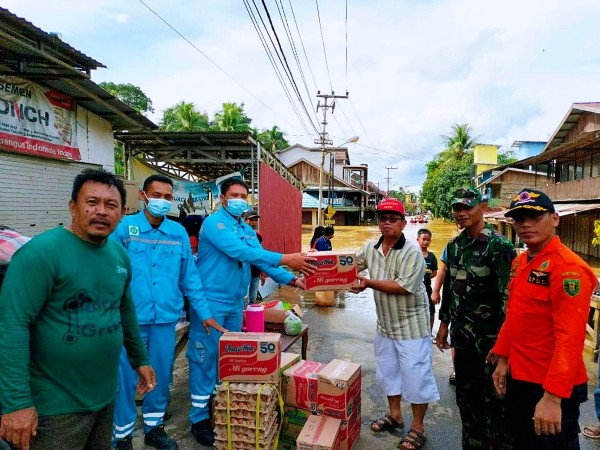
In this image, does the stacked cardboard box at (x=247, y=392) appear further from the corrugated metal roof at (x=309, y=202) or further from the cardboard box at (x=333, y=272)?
the corrugated metal roof at (x=309, y=202)

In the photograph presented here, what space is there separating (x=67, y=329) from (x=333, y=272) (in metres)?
1.85

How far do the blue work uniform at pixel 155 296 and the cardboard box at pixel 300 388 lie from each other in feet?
2.74

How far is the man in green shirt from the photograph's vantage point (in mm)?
1537

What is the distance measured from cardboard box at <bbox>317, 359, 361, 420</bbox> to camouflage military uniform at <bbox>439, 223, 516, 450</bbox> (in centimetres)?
82

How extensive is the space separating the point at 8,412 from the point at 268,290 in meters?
7.76

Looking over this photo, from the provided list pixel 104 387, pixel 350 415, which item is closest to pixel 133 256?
pixel 104 387

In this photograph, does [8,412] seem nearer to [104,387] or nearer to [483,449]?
[104,387]

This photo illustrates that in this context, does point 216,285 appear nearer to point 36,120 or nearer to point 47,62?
point 47,62

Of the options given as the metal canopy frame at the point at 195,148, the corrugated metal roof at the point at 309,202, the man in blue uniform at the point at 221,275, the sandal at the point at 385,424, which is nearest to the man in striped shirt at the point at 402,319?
the sandal at the point at 385,424

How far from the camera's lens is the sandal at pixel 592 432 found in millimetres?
3195

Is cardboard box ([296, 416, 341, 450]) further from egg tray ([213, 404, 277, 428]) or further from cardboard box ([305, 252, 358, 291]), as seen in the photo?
cardboard box ([305, 252, 358, 291])

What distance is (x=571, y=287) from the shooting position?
5.83 ft

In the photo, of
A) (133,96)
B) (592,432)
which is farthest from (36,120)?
(133,96)

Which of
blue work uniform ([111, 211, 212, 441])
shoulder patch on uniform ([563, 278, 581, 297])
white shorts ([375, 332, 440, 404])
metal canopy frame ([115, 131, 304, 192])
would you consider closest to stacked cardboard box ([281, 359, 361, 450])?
white shorts ([375, 332, 440, 404])
